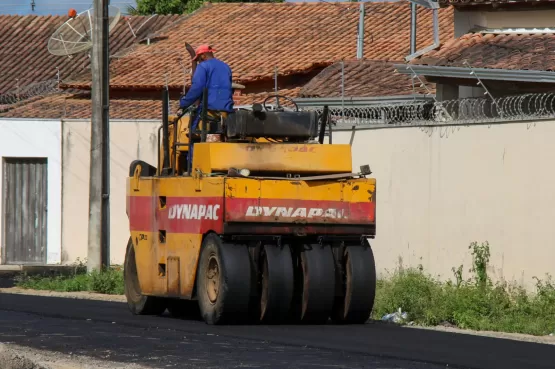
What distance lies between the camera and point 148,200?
55.6 feet

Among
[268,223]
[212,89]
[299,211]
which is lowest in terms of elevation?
[268,223]

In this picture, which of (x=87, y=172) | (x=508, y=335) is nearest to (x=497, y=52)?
(x=508, y=335)

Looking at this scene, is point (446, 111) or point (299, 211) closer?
point (299, 211)

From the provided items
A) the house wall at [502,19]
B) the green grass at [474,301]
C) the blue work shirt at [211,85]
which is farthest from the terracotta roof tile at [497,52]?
the blue work shirt at [211,85]

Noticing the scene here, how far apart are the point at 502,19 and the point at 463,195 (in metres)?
7.36

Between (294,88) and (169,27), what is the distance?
8631 millimetres

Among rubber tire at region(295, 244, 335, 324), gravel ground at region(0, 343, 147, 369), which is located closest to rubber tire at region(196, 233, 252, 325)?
rubber tire at region(295, 244, 335, 324)

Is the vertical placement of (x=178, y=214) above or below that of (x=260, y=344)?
above

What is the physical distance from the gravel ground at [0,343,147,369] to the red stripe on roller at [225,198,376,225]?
3307mm

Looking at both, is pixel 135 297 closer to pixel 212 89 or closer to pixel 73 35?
pixel 212 89

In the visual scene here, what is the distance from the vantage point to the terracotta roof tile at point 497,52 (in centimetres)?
2273

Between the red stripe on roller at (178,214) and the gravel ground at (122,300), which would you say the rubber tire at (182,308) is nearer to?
the red stripe on roller at (178,214)

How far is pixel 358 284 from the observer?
15414 mm

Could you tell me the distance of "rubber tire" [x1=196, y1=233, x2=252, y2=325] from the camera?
1488 centimetres
